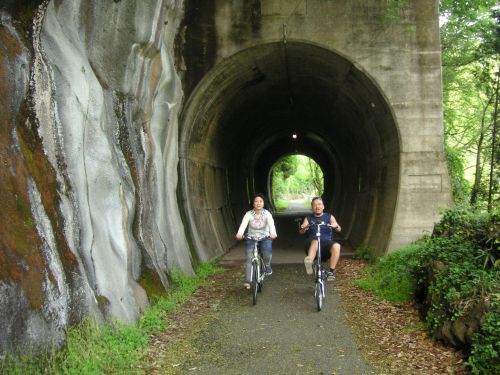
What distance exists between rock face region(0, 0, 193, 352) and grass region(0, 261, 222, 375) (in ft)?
0.43

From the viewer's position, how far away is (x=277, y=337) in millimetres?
6039

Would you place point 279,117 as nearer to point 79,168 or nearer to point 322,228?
point 322,228

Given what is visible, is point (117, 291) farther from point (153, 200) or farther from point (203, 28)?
point (203, 28)

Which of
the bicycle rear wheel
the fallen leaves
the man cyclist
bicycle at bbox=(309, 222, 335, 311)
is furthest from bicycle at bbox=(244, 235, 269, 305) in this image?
the fallen leaves

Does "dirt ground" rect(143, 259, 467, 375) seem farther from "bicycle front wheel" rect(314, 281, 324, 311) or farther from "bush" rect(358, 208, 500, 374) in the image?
"bush" rect(358, 208, 500, 374)

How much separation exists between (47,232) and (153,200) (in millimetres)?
3526

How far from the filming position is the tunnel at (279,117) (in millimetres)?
11062

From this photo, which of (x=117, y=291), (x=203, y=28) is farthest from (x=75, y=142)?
(x=203, y=28)

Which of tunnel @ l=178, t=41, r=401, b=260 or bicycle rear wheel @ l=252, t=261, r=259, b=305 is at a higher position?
tunnel @ l=178, t=41, r=401, b=260

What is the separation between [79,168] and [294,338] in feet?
10.7

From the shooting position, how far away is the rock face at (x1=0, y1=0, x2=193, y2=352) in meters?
4.51

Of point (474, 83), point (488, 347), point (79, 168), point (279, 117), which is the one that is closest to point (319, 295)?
point (488, 347)

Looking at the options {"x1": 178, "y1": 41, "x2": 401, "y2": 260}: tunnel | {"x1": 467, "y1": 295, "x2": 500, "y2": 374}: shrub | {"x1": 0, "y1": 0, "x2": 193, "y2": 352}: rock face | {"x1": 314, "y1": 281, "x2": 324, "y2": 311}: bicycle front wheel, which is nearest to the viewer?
{"x1": 467, "y1": 295, "x2": 500, "y2": 374}: shrub

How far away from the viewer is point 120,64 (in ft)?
23.7
